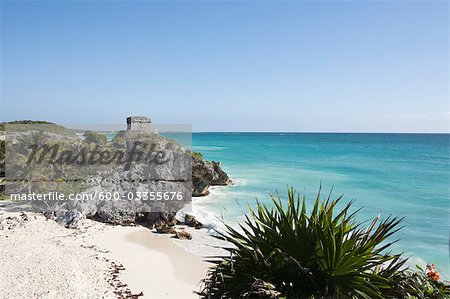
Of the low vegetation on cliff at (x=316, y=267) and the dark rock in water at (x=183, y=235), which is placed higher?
the low vegetation on cliff at (x=316, y=267)

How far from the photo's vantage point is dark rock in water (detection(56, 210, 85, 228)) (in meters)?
13.2

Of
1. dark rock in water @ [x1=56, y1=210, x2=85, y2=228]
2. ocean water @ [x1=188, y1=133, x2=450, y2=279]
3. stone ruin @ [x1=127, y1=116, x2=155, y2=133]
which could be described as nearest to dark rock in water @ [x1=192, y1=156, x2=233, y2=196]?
ocean water @ [x1=188, y1=133, x2=450, y2=279]

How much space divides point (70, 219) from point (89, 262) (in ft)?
14.5

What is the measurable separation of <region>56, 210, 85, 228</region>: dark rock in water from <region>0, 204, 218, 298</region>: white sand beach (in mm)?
274

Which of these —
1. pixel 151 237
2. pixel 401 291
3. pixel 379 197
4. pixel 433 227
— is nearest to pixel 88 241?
pixel 151 237

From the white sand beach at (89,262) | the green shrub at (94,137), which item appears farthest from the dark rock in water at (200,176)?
the white sand beach at (89,262)

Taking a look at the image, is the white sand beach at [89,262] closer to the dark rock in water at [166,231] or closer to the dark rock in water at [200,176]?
the dark rock in water at [166,231]

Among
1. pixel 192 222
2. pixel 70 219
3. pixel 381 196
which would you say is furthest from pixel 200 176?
pixel 381 196

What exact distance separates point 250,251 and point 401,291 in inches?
60.5

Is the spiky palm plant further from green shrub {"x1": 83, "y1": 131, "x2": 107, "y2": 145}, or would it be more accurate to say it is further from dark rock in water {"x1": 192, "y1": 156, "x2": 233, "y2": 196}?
green shrub {"x1": 83, "y1": 131, "x2": 107, "y2": 145}

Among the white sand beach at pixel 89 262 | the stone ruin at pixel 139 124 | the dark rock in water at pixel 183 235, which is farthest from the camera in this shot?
the stone ruin at pixel 139 124

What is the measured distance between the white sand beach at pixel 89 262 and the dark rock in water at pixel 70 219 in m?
0.27

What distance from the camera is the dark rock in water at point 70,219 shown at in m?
13.2

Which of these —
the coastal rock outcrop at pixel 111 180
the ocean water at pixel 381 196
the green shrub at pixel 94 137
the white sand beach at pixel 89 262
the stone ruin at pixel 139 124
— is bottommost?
the ocean water at pixel 381 196
